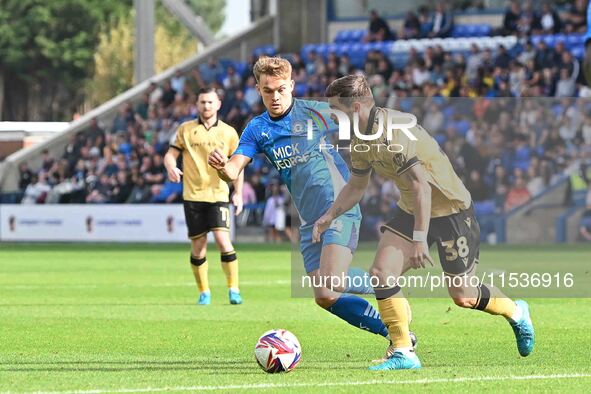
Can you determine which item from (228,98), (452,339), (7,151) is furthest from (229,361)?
(7,151)

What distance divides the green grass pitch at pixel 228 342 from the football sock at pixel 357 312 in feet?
0.89

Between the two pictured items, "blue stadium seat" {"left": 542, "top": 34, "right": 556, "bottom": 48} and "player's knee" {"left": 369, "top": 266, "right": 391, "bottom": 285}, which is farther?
"blue stadium seat" {"left": 542, "top": 34, "right": 556, "bottom": 48}

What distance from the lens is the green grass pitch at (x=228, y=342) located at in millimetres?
8375

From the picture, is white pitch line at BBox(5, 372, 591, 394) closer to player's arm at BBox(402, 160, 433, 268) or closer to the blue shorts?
player's arm at BBox(402, 160, 433, 268)

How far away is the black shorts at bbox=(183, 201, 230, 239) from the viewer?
49.1 feet

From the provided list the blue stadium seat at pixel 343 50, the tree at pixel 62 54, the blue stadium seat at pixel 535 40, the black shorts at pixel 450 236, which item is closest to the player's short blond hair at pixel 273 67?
the black shorts at pixel 450 236

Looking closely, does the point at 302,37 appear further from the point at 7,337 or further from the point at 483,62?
the point at 7,337

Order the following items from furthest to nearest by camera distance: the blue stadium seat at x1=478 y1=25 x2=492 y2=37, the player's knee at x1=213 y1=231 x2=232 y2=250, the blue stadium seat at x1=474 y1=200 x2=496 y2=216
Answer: the blue stadium seat at x1=478 y1=25 x2=492 y2=37 → the blue stadium seat at x1=474 y1=200 x2=496 y2=216 → the player's knee at x1=213 y1=231 x2=232 y2=250

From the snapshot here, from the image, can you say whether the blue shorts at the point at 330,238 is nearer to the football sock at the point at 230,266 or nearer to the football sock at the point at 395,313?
the football sock at the point at 395,313

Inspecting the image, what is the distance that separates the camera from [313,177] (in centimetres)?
948

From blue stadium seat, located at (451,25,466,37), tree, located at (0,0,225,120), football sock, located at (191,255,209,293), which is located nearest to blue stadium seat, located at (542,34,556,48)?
blue stadium seat, located at (451,25,466,37)

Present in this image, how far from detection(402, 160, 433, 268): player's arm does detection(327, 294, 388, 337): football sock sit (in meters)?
0.68

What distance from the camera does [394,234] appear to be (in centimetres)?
902

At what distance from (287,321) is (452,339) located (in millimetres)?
2247
